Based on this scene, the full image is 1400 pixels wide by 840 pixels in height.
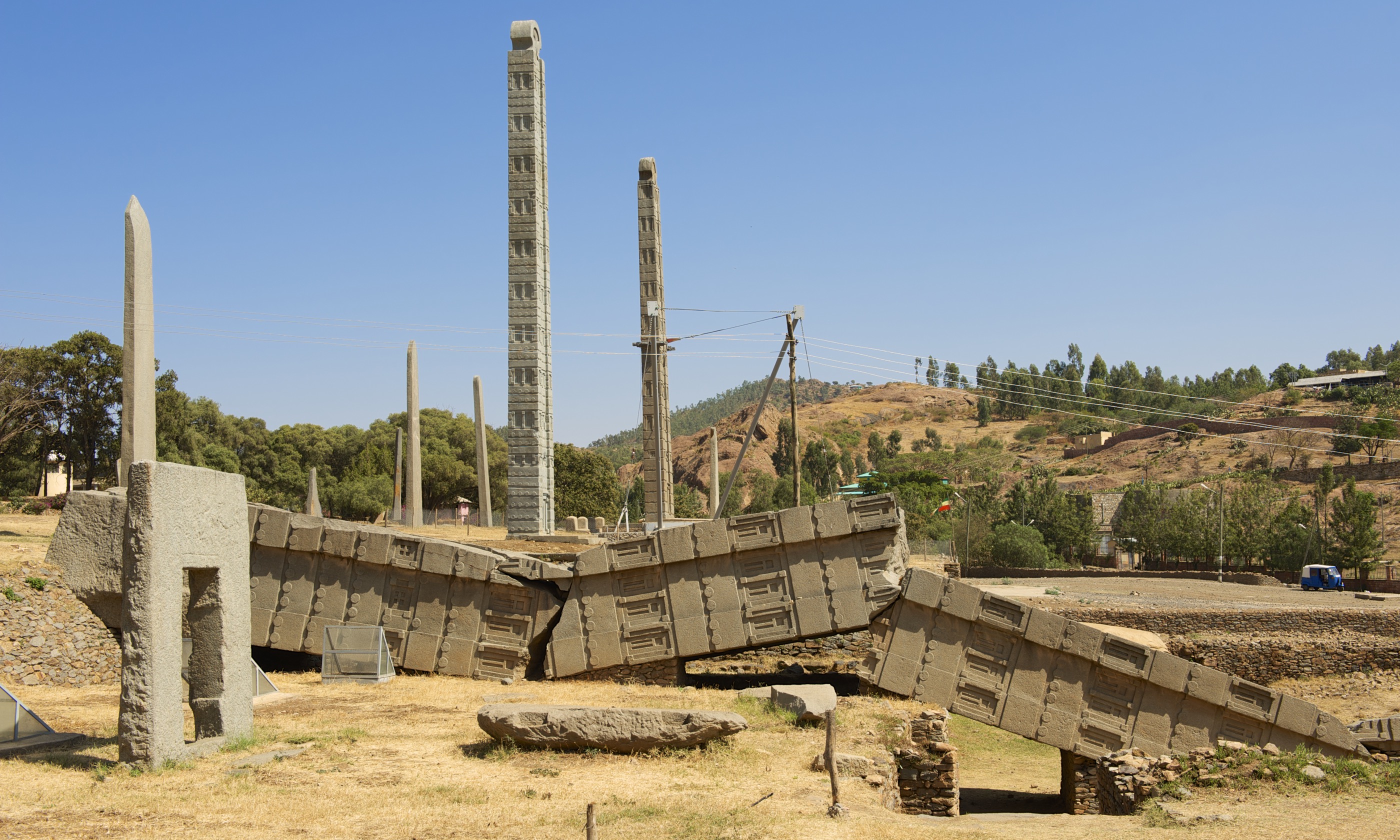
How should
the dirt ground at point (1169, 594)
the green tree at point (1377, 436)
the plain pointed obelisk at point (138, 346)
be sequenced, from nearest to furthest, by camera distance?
the plain pointed obelisk at point (138, 346), the dirt ground at point (1169, 594), the green tree at point (1377, 436)

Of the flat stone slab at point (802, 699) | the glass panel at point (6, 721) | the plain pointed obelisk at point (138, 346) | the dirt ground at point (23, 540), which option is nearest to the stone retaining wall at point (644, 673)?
the flat stone slab at point (802, 699)

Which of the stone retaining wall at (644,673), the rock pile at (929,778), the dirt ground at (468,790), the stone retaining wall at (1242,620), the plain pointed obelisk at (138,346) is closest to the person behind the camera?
the dirt ground at (468,790)

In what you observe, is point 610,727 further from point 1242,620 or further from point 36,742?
point 1242,620

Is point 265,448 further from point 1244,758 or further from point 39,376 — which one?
point 1244,758

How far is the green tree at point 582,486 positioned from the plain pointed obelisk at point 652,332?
109 ft

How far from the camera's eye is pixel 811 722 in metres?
12.6

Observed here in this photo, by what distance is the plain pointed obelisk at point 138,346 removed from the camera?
18844mm

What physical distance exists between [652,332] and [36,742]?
65.7ft

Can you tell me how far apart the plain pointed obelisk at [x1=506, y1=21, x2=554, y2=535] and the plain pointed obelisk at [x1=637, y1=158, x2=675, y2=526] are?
341 cm

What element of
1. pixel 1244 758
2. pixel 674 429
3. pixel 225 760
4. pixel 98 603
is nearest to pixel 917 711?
pixel 1244 758

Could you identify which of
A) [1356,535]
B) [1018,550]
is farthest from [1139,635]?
[1356,535]

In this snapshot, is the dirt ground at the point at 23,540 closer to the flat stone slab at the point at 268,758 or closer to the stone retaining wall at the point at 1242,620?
the flat stone slab at the point at 268,758

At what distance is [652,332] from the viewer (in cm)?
2825

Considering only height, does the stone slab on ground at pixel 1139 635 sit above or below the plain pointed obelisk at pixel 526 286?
below
